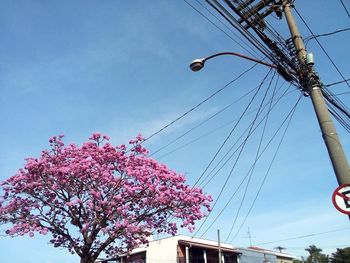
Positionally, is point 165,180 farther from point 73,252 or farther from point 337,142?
point 337,142

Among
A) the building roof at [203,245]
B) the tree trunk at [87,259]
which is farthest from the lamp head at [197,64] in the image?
the building roof at [203,245]

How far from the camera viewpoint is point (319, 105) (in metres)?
8.05

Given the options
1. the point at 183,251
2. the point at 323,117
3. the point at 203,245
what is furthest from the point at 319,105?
the point at 203,245

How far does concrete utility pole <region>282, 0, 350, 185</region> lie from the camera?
715 cm

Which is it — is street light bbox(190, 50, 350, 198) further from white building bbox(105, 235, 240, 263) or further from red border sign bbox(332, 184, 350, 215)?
white building bbox(105, 235, 240, 263)

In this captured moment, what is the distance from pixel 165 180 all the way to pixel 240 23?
9390 mm

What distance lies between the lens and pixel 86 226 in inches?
570

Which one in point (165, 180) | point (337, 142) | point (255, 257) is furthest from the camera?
point (255, 257)

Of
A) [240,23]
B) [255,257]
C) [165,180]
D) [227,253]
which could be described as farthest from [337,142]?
[255,257]

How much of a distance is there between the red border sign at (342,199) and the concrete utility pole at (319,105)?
0.68m

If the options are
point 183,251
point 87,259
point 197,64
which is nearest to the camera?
point 197,64

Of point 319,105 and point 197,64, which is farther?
point 197,64

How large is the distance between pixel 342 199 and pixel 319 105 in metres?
2.61

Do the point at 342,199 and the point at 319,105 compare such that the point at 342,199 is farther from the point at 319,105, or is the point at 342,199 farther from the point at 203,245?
the point at 203,245
